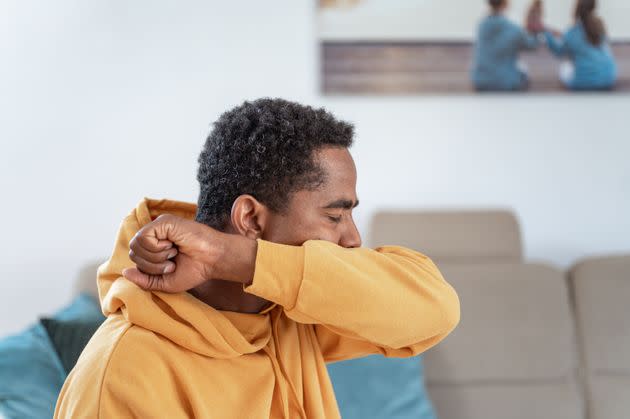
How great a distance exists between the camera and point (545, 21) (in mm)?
2709

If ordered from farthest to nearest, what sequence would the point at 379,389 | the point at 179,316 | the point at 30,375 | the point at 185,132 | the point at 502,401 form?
the point at 185,132, the point at 502,401, the point at 379,389, the point at 30,375, the point at 179,316

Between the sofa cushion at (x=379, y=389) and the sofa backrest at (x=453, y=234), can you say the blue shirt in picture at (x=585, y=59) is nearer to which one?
the sofa backrest at (x=453, y=234)

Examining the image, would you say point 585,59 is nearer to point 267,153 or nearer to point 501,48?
point 501,48

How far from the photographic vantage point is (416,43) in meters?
2.70

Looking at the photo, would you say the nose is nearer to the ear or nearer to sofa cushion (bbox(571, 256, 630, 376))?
the ear

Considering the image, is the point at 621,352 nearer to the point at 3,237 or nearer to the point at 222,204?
the point at 222,204

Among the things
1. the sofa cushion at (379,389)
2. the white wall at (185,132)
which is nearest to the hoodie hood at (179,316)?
the sofa cushion at (379,389)

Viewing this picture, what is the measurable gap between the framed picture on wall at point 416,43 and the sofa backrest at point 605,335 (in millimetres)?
688

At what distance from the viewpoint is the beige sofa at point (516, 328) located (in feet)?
7.72

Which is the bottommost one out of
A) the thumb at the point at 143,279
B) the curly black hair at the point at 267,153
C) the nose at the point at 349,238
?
the thumb at the point at 143,279

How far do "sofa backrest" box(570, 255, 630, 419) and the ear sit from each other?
1.62m

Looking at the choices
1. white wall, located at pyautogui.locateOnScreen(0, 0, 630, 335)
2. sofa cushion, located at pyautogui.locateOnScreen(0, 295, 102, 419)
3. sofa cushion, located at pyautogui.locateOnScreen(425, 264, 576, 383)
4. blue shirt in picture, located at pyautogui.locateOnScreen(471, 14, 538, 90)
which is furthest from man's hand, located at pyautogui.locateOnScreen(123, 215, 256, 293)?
blue shirt in picture, located at pyautogui.locateOnScreen(471, 14, 538, 90)

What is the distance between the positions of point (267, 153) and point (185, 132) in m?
1.61

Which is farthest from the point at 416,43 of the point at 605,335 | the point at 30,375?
the point at 30,375
